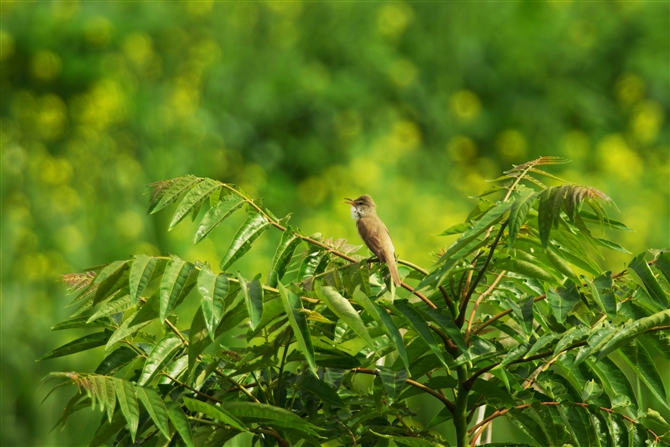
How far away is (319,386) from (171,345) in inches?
10.4

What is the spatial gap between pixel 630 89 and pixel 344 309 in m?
9.45

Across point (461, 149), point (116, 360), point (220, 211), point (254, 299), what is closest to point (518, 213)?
point (254, 299)

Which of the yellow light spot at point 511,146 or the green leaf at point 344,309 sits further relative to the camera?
the yellow light spot at point 511,146

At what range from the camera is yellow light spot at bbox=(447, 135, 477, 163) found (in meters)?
8.91

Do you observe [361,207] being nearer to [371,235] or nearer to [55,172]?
[371,235]

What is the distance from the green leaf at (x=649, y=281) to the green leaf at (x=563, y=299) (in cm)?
10

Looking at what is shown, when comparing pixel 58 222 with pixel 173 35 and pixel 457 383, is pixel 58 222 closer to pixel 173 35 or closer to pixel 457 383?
pixel 173 35

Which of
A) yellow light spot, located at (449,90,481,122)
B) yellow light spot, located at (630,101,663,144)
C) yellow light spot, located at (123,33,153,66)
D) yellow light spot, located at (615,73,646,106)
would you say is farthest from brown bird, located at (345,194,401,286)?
yellow light spot, located at (615,73,646,106)

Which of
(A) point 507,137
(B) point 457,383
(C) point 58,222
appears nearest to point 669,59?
(A) point 507,137

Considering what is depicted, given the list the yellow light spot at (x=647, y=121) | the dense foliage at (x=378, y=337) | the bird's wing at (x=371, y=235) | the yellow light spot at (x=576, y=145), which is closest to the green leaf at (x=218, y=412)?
the dense foliage at (x=378, y=337)

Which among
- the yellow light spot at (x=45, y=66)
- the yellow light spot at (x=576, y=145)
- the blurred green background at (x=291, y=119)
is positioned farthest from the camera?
the yellow light spot at (x=576, y=145)

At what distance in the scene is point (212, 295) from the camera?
1339 millimetres

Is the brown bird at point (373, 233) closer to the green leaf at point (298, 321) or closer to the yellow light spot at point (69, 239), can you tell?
the green leaf at point (298, 321)

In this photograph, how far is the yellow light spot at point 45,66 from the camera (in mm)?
7891
